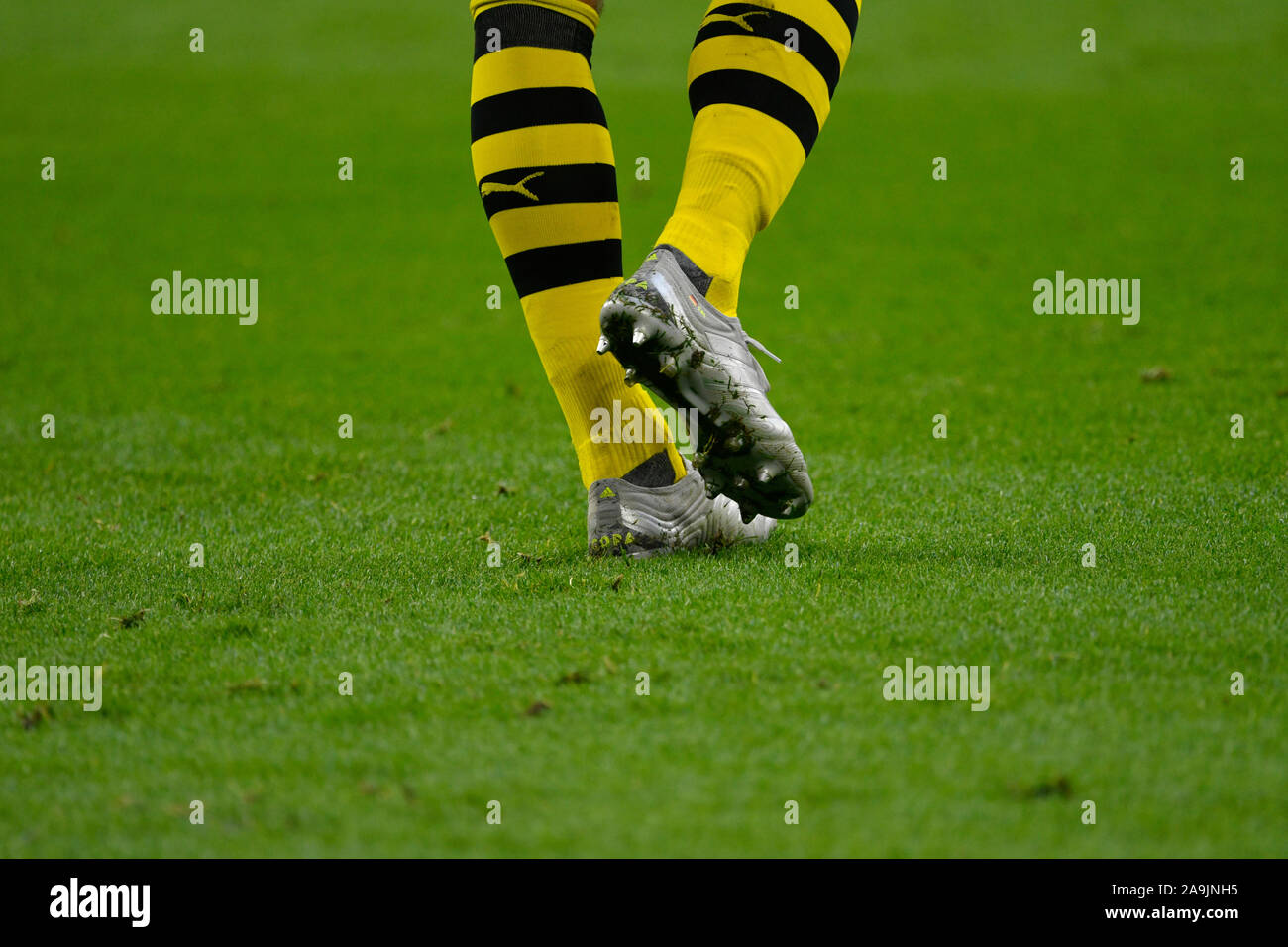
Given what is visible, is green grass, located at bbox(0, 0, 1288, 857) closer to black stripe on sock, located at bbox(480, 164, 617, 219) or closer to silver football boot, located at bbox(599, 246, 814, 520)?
silver football boot, located at bbox(599, 246, 814, 520)

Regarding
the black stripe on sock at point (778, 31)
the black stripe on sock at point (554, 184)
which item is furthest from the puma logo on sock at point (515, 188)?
the black stripe on sock at point (778, 31)

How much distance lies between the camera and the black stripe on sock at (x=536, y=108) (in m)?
2.06

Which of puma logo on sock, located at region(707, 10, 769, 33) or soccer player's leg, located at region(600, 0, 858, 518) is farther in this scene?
puma logo on sock, located at region(707, 10, 769, 33)

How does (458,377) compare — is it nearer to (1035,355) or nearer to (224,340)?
(224,340)

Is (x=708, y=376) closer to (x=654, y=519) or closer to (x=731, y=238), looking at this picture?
(x=731, y=238)

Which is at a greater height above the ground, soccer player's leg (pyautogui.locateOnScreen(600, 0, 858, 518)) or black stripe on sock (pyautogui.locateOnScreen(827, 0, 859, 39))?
black stripe on sock (pyautogui.locateOnScreen(827, 0, 859, 39))

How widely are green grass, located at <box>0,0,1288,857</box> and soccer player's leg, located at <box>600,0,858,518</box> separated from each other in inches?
8.5

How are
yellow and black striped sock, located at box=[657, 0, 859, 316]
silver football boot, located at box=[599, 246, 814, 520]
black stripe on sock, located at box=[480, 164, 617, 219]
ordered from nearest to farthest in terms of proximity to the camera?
silver football boot, located at box=[599, 246, 814, 520], yellow and black striped sock, located at box=[657, 0, 859, 316], black stripe on sock, located at box=[480, 164, 617, 219]

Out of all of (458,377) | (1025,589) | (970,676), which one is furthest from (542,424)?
(970,676)

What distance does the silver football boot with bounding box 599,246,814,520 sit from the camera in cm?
175

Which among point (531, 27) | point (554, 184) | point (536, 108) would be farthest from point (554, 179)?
point (531, 27)

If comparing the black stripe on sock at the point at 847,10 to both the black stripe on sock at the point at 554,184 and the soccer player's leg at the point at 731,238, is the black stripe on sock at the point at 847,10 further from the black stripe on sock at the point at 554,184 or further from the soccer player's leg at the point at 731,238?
the black stripe on sock at the point at 554,184

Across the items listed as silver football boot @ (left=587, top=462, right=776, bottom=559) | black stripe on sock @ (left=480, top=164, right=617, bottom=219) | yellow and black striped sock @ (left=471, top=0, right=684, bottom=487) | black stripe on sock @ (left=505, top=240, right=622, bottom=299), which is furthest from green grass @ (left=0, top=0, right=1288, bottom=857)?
black stripe on sock @ (left=480, top=164, right=617, bottom=219)

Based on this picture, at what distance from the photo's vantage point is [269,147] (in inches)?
418
